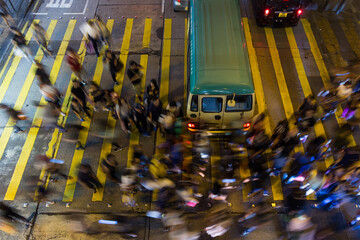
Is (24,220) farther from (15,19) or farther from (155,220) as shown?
(15,19)

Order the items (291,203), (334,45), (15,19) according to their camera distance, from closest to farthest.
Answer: (291,203)
(334,45)
(15,19)

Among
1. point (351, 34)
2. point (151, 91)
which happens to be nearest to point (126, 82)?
point (151, 91)

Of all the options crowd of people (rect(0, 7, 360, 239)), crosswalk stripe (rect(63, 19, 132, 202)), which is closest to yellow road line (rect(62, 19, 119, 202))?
crosswalk stripe (rect(63, 19, 132, 202))

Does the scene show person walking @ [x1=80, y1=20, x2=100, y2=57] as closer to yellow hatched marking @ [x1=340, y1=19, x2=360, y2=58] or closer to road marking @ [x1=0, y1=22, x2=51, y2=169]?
road marking @ [x1=0, y1=22, x2=51, y2=169]

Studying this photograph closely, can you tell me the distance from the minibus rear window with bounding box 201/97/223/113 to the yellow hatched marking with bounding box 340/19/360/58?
26.2 ft

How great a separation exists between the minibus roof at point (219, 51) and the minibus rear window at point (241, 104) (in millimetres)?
218

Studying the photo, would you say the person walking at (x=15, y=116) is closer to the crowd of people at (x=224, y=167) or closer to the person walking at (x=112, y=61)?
the crowd of people at (x=224, y=167)

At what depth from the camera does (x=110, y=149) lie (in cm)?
825

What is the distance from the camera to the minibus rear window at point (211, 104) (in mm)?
6699

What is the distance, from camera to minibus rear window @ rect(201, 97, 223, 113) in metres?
6.70

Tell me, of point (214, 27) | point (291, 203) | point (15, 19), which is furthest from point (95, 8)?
point (291, 203)

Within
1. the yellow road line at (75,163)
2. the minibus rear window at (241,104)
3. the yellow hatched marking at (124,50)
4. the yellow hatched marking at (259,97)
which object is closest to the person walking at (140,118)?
the yellow road line at (75,163)

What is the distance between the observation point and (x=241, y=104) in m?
6.77

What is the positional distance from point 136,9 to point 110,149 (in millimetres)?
8357
